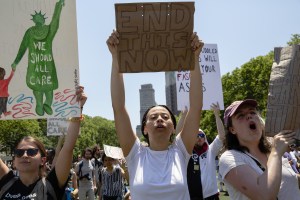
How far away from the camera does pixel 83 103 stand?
384cm

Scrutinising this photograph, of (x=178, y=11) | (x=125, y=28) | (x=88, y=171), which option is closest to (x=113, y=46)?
(x=125, y=28)

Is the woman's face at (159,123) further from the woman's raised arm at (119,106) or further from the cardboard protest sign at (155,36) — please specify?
the cardboard protest sign at (155,36)

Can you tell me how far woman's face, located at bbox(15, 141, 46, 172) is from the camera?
3.33m

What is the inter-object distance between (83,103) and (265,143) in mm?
1671

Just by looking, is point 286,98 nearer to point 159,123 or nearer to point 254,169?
point 254,169

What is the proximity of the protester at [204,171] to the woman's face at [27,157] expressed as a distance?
3.12 metres

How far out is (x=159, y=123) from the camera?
3240 mm

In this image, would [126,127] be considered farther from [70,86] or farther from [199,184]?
[199,184]

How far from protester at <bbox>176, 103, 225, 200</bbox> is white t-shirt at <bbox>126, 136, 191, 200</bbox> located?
2884mm

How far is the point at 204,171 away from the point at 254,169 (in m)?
3.47

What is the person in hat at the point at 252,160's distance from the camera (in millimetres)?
2652

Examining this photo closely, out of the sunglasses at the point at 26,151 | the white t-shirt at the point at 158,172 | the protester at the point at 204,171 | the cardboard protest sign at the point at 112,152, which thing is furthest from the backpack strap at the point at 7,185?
the cardboard protest sign at the point at 112,152

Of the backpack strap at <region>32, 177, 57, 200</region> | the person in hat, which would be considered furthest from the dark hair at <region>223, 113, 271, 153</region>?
the backpack strap at <region>32, 177, 57, 200</region>

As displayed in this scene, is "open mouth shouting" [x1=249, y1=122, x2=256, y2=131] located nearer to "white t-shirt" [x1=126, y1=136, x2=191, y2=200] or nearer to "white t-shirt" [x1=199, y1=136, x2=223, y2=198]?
"white t-shirt" [x1=126, y1=136, x2=191, y2=200]
